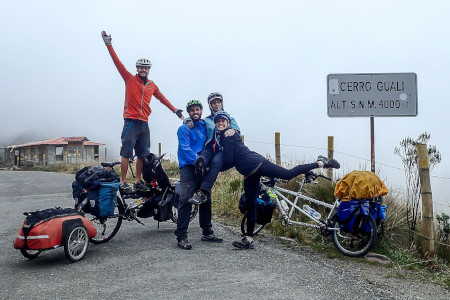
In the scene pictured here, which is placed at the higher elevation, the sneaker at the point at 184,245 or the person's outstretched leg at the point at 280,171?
the person's outstretched leg at the point at 280,171

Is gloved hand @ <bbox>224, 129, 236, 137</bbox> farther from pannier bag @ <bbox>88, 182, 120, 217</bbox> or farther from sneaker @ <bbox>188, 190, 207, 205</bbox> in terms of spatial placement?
pannier bag @ <bbox>88, 182, 120, 217</bbox>

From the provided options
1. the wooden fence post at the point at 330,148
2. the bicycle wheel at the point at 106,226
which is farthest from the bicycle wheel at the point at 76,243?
the wooden fence post at the point at 330,148

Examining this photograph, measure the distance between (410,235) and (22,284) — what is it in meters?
4.99

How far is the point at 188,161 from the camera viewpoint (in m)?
5.80

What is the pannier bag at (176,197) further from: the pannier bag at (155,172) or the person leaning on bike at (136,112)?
the person leaning on bike at (136,112)

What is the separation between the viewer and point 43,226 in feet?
15.4

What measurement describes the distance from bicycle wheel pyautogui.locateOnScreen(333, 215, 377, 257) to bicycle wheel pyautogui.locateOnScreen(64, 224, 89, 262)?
3146 millimetres

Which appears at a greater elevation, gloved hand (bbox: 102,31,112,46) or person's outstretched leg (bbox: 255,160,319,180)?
gloved hand (bbox: 102,31,112,46)

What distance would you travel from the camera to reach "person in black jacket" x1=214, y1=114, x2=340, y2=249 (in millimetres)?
5656

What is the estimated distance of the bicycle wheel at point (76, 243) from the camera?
4855 millimetres

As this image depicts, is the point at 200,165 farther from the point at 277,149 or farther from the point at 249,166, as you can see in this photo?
the point at 277,149

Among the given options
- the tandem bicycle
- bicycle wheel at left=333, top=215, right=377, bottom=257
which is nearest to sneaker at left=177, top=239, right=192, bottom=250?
the tandem bicycle

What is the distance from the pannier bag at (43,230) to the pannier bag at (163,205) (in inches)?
70.9

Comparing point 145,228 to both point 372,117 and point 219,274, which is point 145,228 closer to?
point 219,274
